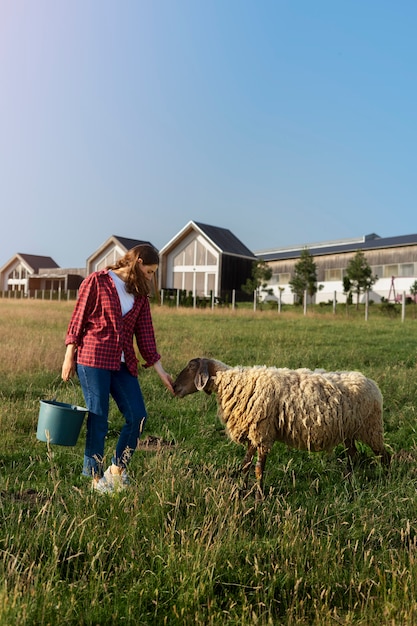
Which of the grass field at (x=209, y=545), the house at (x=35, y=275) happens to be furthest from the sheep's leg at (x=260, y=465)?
the house at (x=35, y=275)

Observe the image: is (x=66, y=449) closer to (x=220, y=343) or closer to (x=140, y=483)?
(x=140, y=483)

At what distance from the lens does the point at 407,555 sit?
355 centimetres

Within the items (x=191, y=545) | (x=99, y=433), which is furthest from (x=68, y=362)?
(x=191, y=545)

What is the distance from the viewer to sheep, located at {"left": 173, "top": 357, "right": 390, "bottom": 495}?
17.0ft

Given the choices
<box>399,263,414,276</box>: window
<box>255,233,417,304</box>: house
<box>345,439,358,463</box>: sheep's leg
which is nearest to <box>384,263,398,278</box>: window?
<box>255,233,417,304</box>: house

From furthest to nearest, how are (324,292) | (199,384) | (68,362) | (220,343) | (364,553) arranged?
(324,292) < (220,343) < (199,384) < (68,362) < (364,553)

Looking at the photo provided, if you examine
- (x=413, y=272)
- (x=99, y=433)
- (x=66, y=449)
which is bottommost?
(x=66, y=449)

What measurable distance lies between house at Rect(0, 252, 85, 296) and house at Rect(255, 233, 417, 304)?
2227 centimetres

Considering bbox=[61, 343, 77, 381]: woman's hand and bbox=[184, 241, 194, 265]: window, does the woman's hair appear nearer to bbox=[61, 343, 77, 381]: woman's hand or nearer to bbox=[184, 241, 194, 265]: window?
bbox=[61, 343, 77, 381]: woman's hand

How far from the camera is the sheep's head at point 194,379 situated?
5.38 m

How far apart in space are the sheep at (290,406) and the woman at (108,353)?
0.82 m

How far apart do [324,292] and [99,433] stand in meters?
43.6

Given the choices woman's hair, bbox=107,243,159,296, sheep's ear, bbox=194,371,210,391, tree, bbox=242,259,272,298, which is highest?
tree, bbox=242,259,272,298

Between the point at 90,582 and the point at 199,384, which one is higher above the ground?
the point at 199,384
